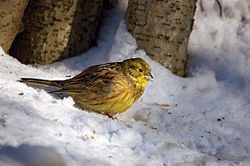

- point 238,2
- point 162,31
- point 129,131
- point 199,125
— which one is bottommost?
point 199,125

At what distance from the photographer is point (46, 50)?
179 inches

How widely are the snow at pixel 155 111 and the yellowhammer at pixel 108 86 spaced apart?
0.14 metres

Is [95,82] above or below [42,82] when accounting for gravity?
above

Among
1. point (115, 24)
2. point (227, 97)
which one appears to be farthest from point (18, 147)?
point (115, 24)

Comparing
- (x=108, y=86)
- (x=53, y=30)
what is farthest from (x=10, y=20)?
(x=108, y=86)

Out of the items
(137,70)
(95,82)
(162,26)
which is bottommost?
(95,82)

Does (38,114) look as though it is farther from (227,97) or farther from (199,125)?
(227,97)

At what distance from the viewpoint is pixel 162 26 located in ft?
14.0

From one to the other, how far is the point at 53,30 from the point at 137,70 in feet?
6.35

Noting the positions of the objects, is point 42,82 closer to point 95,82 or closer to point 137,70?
point 95,82

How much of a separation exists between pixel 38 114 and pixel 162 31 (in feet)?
8.28

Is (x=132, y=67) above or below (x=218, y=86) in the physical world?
above

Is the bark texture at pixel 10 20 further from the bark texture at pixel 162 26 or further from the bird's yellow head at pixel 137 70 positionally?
the bird's yellow head at pixel 137 70

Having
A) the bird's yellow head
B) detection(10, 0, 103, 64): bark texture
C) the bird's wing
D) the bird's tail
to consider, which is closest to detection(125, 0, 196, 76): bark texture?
detection(10, 0, 103, 64): bark texture
